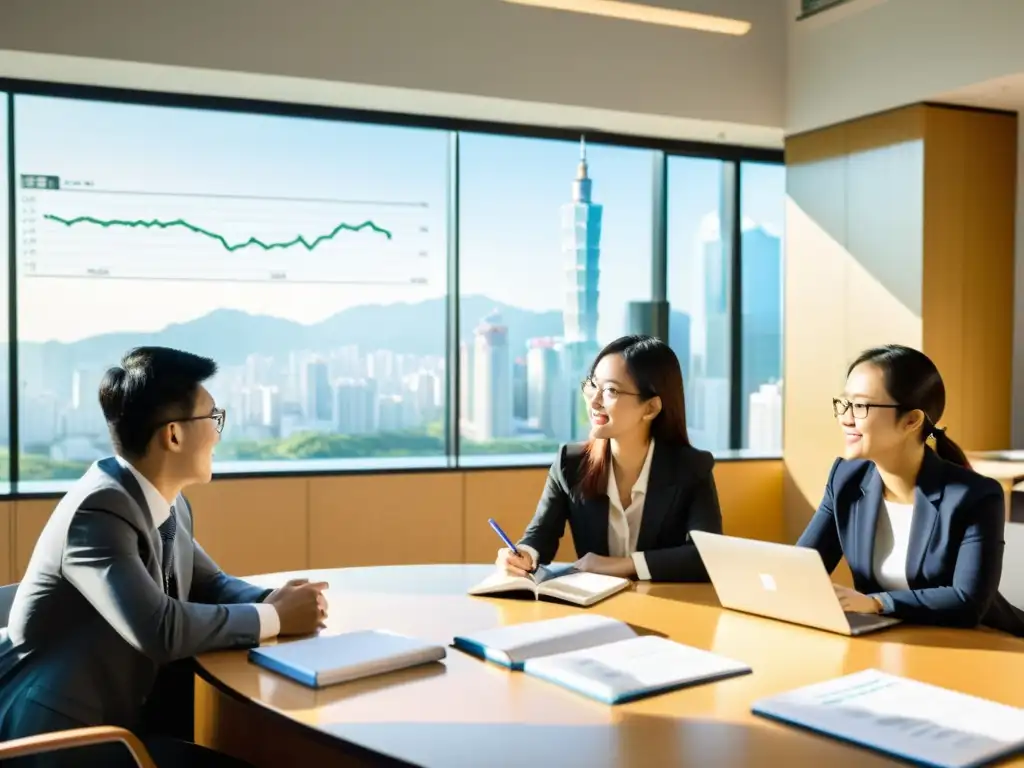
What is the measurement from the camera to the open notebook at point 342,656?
199 centimetres

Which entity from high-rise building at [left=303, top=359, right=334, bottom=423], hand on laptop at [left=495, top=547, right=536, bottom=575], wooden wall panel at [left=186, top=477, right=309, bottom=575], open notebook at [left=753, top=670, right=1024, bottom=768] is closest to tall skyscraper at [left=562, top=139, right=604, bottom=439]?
high-rise building at [left=303, top=359, right=334, bottom=423]

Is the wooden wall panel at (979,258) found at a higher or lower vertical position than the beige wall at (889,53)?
lower

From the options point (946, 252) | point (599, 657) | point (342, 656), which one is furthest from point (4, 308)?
point (946, 252)

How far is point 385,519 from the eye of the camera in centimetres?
516

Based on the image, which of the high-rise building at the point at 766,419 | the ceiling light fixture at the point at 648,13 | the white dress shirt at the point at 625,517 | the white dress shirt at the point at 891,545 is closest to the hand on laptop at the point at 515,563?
the white dress shirt at the point at 625,517

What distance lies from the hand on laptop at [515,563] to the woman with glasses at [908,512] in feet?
2.51

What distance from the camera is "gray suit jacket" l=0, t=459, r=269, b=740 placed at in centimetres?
207

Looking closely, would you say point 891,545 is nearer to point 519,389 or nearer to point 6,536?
point 519,389

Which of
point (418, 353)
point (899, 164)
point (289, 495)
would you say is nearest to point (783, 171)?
point (899, 164)

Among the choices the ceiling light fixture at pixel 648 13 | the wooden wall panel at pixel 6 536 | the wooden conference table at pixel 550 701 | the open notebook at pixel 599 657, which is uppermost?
the ceiling light fixture at pixel 648 13

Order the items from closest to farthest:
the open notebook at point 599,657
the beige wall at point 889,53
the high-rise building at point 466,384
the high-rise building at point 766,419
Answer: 1. the open notebook at point 599,657
2. the beige wall at point 889,53
3. the high-rise building at point 466,384
4. the high-rise building at point 766,419

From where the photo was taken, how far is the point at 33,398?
4836 mm

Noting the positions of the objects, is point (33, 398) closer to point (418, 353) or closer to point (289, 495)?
point (289, 495)

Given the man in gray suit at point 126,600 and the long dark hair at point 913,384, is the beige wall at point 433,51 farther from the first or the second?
the long dark hair at point 913,384
